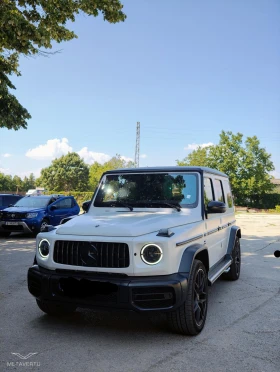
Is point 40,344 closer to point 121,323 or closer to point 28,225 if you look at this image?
point 121,323

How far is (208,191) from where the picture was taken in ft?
16.0

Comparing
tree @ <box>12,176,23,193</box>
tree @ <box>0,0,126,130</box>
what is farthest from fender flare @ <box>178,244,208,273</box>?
tree @ <box>12,176,23,193</box>

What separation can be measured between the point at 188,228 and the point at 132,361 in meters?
1.46

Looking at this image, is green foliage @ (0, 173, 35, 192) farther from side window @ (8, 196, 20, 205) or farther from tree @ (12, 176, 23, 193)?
side window @ (8, 196, 20, 205)

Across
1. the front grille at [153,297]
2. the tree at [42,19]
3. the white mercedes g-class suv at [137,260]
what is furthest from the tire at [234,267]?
the tree at [42,19]

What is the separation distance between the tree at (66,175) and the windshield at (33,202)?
67.2 m

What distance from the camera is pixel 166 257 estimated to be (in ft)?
10.7

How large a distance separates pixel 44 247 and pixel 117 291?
107cm

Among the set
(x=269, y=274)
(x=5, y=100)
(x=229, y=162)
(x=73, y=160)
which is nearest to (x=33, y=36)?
(x=5, y=100)

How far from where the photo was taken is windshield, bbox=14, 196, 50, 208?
1275 cm

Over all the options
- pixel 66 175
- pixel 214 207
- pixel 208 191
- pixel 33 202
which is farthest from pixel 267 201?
pixel 66 175

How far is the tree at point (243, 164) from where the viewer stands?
48375mm

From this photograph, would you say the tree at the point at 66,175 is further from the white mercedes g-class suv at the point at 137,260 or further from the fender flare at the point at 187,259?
the fender flare at the point at 187,259

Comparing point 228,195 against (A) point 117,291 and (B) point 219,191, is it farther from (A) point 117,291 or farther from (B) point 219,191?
(A) point 117,291
